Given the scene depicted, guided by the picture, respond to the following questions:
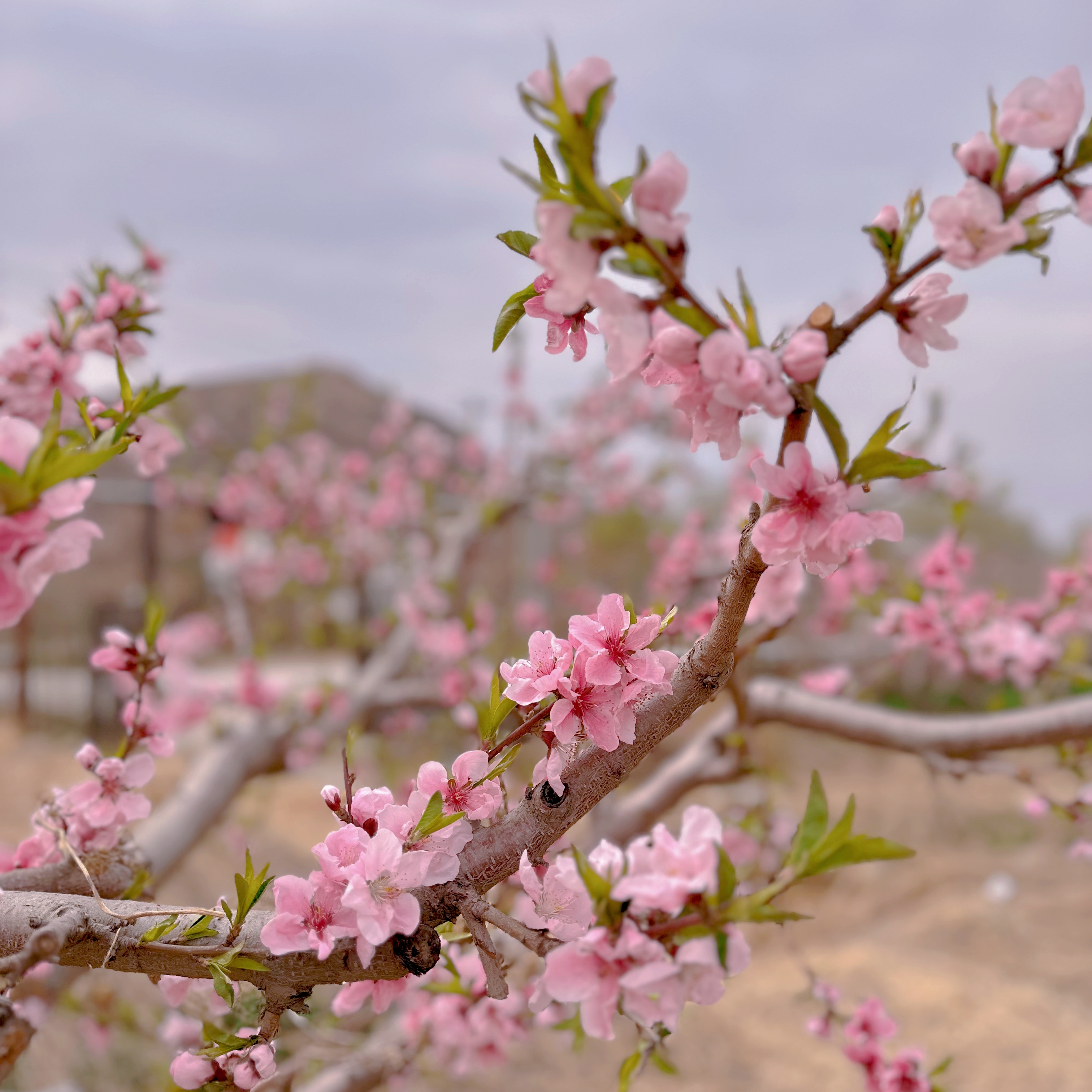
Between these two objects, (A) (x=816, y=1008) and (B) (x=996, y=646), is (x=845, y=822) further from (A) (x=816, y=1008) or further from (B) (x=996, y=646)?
(A) (x=816, y=1008)

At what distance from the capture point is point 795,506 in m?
0.60

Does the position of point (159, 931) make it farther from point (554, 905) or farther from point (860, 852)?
point (860, 852)

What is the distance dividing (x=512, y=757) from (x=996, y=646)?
2054mm

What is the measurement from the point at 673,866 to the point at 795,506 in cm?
27

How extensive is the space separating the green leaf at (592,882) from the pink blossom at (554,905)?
0.12m

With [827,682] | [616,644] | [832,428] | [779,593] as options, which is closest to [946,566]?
[827,682]

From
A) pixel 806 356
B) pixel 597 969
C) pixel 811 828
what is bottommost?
pixel 597 969

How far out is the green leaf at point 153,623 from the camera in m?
1.06

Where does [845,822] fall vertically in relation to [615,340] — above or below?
below

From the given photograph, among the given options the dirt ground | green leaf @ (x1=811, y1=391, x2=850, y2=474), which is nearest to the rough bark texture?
the dirt ground

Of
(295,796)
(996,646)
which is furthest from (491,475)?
(996,646)

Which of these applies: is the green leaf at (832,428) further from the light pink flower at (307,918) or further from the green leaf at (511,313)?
the light pink flower at (307,918)

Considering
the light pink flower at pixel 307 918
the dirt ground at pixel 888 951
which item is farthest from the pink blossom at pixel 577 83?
Result: the dirt ground at pixel 888 951

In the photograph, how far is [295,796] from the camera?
598cm
